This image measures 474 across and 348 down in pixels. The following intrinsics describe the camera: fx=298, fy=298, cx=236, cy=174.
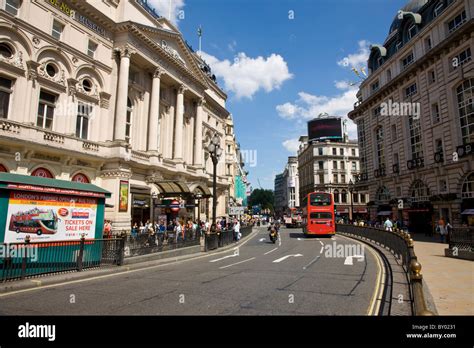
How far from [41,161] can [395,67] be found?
42.3 metres

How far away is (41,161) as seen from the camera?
19734 millimetres

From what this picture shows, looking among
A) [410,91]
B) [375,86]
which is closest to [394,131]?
[410,91]

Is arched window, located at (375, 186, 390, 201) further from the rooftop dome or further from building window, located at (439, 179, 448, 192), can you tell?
the rooftop dome

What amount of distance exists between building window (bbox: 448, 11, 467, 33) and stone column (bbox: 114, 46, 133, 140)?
3129 cm

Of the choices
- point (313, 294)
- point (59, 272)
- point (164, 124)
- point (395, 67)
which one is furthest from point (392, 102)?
point (59, 272)

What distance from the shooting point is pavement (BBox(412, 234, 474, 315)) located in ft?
21.2

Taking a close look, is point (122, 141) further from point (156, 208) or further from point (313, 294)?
point (313, 294)

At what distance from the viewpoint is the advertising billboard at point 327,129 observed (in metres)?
80.4

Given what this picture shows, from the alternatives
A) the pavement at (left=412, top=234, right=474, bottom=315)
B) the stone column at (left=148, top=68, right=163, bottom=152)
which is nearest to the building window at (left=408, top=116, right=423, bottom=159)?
the pavement at (left=412, top=234, right=474, bottom=315)

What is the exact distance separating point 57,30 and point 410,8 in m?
43.0

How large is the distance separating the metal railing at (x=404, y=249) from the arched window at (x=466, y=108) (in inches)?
534

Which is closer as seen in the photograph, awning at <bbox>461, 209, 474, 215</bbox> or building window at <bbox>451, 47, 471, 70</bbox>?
awning at <bbox>461, 209, 474, 215</bbox>

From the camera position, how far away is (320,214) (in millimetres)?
28891

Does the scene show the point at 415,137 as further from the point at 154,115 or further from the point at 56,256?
the point at 56,256
